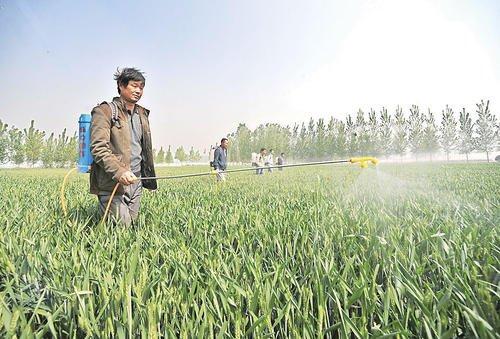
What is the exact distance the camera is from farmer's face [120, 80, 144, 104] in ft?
10.6

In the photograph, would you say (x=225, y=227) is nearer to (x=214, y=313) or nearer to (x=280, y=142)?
(x=214, y=313)

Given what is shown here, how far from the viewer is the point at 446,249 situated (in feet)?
5.56

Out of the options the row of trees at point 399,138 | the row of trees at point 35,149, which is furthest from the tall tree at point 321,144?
the row of trees at point 35,149

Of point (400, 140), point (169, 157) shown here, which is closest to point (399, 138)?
point (400, 140)

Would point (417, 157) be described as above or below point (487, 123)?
below

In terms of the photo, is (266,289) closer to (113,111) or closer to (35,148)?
(113,111)

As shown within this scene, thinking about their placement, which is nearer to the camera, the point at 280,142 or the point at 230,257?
the point at 230,257

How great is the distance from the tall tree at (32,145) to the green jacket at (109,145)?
207ft

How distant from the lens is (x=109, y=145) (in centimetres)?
318

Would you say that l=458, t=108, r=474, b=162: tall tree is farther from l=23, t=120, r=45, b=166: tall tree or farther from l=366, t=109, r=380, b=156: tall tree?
l=23, t=120, r=45, b=166: tall tree

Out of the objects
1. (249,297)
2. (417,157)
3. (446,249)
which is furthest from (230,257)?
(417,157)

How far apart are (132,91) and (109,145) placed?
568mm

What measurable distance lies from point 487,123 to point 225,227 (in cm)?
6205

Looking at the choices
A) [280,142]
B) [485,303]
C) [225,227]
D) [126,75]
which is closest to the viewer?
[485,303]
